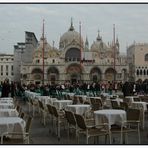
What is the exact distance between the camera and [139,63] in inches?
3656

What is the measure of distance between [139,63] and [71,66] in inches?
769

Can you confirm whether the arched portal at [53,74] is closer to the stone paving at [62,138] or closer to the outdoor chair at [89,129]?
the stone paving at [62,138]

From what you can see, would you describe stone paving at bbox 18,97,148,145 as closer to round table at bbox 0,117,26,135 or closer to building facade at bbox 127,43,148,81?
round table at bbox 0,117,26,135

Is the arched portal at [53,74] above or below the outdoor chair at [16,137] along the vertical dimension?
above

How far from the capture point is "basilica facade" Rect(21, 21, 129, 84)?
81312mm

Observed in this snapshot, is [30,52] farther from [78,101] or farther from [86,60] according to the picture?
[78,101]

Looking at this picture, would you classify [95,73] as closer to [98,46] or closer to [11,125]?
[98,46]

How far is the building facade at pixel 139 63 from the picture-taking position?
3617 inches

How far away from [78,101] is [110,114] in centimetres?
708

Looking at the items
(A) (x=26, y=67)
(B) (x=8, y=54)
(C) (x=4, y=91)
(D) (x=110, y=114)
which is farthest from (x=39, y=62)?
(D) (x=110, y=114)

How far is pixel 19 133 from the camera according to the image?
7.03 m

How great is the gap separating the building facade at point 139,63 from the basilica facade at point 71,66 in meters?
6.94

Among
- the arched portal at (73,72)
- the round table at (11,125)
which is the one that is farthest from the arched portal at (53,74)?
the round table at (11,125)

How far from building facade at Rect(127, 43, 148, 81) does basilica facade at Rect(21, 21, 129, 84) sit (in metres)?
6.94
